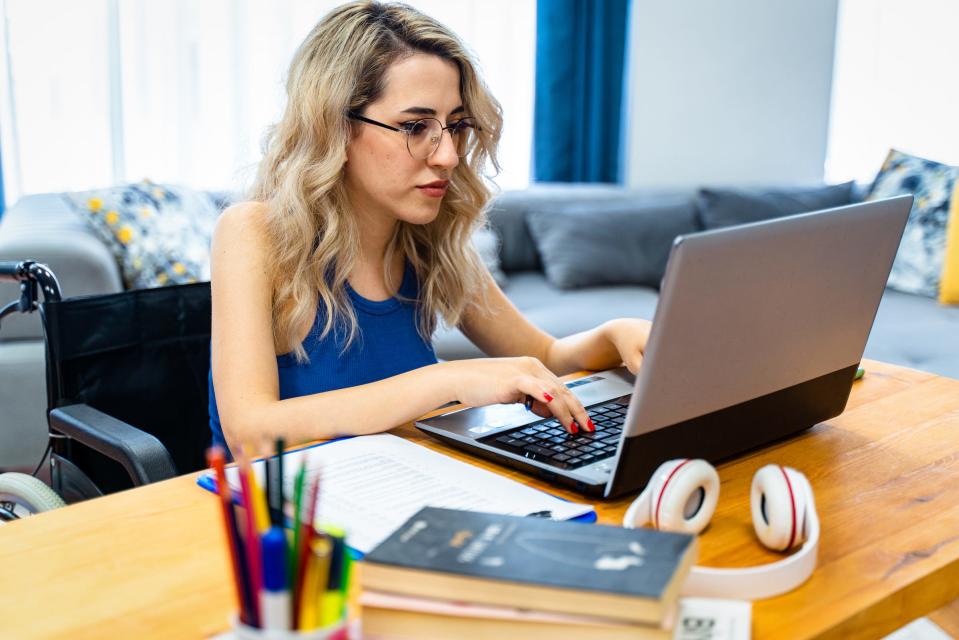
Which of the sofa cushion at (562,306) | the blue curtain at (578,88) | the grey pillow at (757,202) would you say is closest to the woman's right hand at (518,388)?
the sofa cushion at (562,306)

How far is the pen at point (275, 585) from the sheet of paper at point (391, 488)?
0.89 ft

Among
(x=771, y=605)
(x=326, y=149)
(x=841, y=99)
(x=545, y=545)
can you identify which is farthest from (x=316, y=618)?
(x=841, y=99)

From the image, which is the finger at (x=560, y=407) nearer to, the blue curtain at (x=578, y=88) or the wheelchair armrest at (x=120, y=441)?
the wheelchair armrest at (x=120, y=441)

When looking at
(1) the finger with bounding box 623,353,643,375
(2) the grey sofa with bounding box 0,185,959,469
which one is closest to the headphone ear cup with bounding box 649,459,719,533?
(1) the finger with bounding box 623,353,643,375

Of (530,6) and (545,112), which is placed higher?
(530,6)

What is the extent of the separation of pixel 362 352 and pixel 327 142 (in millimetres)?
306

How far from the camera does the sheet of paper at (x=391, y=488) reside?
0.84m

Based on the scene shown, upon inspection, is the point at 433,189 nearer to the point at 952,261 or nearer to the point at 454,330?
the point at 454,330

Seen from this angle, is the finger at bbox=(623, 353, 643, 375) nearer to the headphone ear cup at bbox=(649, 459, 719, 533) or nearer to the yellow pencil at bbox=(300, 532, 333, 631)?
the headphone ear cup at bbox=(649, 459, 719, 533)

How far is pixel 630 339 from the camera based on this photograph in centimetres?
134

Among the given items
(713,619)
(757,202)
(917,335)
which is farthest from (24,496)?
(757,202)

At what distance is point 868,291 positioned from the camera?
1.04 m

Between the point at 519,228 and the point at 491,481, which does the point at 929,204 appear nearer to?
the point at 519,228

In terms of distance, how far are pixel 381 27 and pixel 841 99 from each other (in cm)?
348
